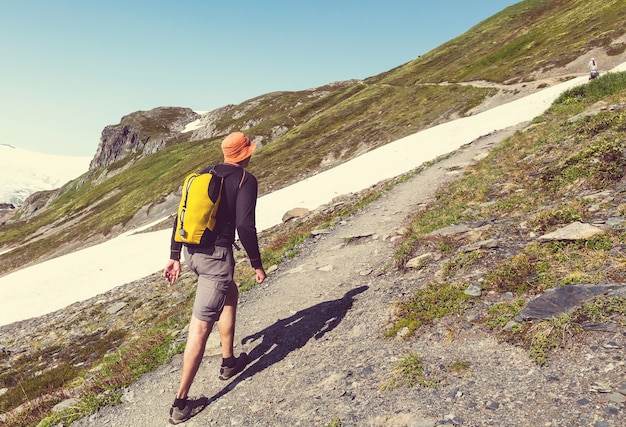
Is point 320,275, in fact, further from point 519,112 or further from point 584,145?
point 519,112

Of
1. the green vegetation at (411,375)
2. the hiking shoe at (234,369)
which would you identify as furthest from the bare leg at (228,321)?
the green vegetation at (411,375)

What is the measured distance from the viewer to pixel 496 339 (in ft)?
19.4

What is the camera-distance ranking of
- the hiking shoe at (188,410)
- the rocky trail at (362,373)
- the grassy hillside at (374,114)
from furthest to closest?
the grassy hillside at (374,114) → the hiking shoe at (188,410) → the rocky trail at (362,373)

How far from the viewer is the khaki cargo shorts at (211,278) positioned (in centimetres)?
684

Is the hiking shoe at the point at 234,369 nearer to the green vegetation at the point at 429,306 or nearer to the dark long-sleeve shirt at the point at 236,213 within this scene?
the dark long-sleeve shirt at the point at 236,213

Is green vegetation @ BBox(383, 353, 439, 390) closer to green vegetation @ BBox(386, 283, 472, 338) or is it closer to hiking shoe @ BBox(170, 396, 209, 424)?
green vegetation @ BBox(386, 283, 472, 338)

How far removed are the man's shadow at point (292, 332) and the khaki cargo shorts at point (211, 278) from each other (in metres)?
1.59

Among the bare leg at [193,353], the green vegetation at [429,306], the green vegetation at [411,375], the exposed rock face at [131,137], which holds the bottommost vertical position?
the green vegetation at [411,375]

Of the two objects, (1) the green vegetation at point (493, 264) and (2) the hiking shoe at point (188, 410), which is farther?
(2) the hiking shoe at point (188, 410)

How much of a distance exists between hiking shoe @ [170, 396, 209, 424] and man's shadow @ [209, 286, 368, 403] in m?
0.22

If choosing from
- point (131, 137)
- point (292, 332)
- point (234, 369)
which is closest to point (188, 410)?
point (234, 369)

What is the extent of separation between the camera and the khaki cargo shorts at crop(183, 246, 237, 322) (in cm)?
684

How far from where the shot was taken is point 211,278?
22.8 ft

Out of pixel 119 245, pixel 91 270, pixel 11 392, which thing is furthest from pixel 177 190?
pixel 11 392
